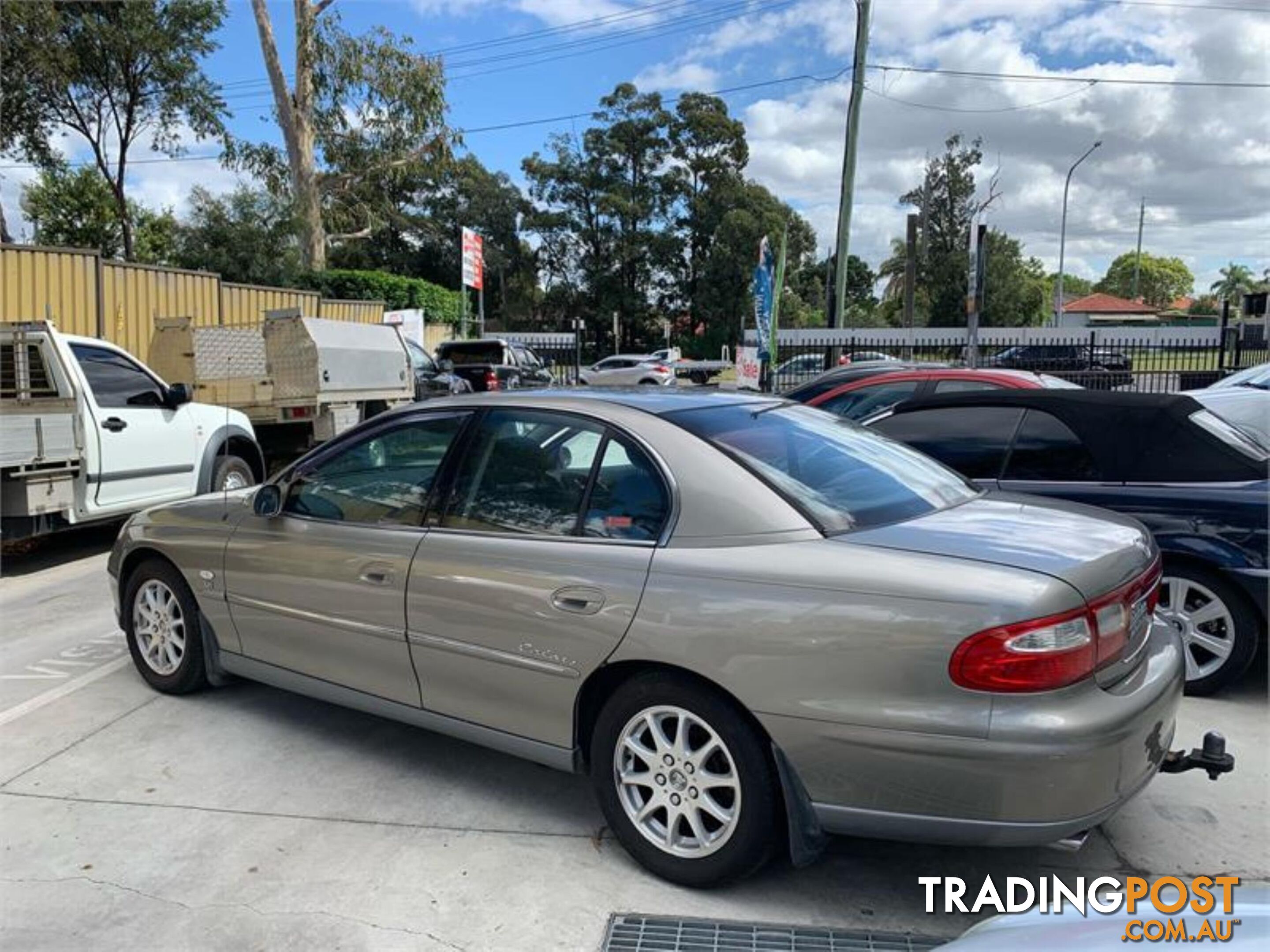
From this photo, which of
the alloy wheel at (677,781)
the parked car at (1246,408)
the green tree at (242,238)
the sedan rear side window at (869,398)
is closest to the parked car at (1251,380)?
the parked car at (1246,408)

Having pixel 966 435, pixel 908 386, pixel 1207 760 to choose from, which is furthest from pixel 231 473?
pixel 1207 760

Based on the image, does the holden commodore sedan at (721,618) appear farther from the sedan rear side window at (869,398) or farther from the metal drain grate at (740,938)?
the sedan rear side window at (869,398)

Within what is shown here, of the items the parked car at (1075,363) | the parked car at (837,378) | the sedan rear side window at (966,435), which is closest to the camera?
the sedan rear side window at (966,435)

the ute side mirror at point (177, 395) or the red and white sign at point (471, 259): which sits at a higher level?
the red and white sign at point (471, 259)

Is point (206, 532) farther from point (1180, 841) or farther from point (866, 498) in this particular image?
point (1180, 841)

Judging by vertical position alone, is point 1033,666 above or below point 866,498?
below

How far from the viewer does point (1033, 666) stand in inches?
95.3

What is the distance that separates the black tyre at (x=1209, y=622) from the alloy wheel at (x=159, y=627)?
15.5 ft

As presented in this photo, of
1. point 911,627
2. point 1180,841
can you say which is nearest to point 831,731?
point 911,627

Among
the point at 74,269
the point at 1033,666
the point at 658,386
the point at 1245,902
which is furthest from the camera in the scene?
the point at 74,269

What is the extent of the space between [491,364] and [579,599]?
712 inches

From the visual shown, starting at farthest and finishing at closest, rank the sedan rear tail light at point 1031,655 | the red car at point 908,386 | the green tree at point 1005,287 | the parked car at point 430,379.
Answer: the green tree at point 1005,287 → the parked car at point 430,379 → the red car at point 908,386 → the sedan rear tail light at point 1031,655

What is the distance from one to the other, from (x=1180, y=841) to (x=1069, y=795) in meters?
1.18

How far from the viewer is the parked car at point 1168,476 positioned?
4312mm
